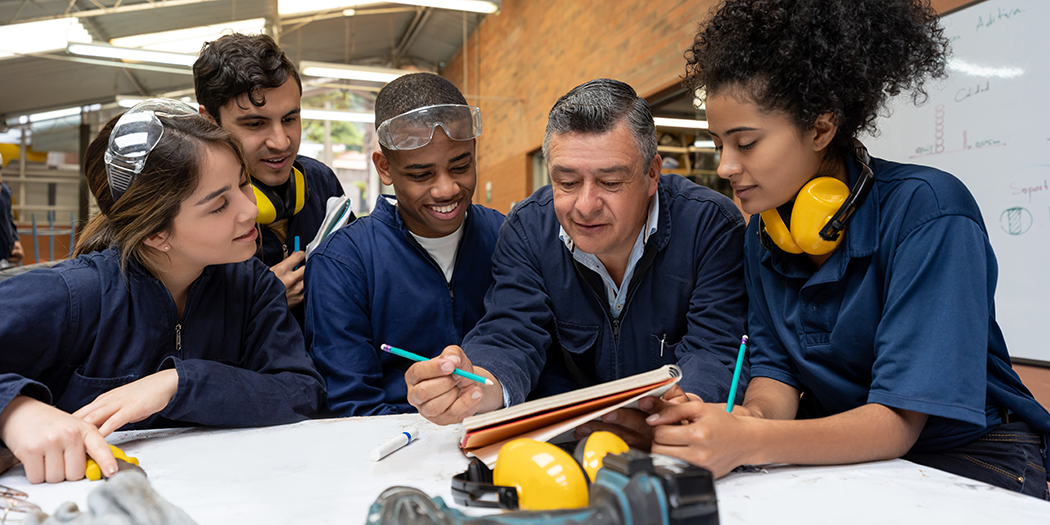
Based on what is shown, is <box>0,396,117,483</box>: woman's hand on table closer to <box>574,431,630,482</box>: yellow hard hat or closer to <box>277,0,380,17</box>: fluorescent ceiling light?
<box>574,431,630,482</box>: yellow hard hat

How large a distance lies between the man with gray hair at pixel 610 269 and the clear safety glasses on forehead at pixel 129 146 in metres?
0.82

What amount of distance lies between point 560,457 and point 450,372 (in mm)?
401

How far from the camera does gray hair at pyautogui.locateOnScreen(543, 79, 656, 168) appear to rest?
1.57 metres

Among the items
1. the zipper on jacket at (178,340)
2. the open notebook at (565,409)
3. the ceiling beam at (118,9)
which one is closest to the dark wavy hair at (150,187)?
the zipper on jacket at (178,340)

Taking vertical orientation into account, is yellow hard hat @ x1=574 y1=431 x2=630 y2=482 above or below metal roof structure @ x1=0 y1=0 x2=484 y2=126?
below

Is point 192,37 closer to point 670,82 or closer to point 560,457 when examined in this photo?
point 670,82

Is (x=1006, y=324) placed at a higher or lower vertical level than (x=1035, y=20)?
lower

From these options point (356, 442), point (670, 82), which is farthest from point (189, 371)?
point (670, 82)

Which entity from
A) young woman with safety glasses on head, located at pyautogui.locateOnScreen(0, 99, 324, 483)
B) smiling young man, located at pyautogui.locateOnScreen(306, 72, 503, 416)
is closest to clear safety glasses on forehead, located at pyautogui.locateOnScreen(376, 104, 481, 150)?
smiling young man, located at pyautogui.locateOnScreen(306, 72, 503, 416)

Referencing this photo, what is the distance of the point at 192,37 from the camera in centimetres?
873

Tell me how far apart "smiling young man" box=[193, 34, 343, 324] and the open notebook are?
118 cm

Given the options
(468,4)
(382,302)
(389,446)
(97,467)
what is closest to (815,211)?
(389,446)

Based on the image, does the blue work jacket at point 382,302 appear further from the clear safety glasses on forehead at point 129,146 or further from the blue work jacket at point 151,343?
the clear safety glasses on forehead at point 129,146

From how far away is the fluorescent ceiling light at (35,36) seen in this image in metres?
7.53
